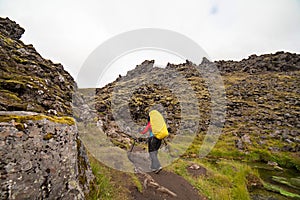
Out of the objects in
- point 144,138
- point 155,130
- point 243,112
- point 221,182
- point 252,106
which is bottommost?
point 221,182

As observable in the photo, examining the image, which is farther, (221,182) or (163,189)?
(221,182)

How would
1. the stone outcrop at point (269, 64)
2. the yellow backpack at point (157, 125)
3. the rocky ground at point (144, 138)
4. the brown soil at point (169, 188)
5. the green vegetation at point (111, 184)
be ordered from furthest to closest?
the stone outcrop at point (269, 64), the yellow backpack at point (157, 125), the brown soil at point (169, 188), the green vegetation at point (111, 184), the rocky ground at point (144, 138)

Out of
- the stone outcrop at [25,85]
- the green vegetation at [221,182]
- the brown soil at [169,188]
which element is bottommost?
the green vegetation at [221,182]

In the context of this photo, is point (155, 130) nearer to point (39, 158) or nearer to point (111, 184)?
point (111, 184)

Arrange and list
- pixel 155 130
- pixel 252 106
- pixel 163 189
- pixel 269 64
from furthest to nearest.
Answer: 1. pixel 269 64
2. pixel 252 106
3. pixel 155 130
4. pixel 163 189

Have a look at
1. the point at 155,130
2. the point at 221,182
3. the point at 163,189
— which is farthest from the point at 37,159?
the point at 221,182

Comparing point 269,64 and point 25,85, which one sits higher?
point 269,64

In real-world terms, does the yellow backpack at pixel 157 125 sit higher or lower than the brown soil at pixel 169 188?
higher

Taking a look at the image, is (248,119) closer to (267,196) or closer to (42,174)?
(267,196)

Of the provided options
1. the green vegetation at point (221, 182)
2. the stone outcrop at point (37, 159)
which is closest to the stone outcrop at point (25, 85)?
the stone outcrop at point (37, 159)

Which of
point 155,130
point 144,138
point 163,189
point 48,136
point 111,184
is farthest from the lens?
point 144,138

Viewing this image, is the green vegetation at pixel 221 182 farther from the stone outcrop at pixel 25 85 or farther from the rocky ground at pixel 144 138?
the stone outcrop at pixel 25 85

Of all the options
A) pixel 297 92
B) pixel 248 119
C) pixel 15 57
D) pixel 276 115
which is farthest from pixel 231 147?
pixel 297 92

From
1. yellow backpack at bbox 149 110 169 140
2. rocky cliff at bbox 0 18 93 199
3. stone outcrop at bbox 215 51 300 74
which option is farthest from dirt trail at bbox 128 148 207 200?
stone outcrop at bbox 215 51 300 74
